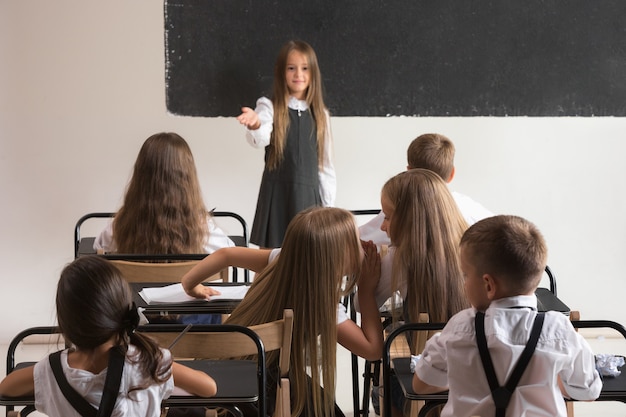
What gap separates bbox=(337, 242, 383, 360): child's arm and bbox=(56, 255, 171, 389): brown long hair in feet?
2.60

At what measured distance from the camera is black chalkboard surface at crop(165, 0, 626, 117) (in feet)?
15.5

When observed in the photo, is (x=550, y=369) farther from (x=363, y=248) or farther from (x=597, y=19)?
(x=597, y=19)

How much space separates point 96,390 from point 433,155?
197cm

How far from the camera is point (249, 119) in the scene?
170 inches

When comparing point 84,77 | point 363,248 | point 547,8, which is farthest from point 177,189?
point 547,8

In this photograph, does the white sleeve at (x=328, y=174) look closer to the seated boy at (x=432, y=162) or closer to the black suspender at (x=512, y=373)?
the seated boy at (x=432, y=162)

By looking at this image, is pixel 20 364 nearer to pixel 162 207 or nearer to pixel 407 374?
pixel 407 374

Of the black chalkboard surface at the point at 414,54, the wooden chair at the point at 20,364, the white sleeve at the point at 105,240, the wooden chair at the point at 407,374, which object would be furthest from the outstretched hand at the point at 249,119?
the wooden chair at the point at 20,364

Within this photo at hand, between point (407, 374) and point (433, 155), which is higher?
point (433, 155)

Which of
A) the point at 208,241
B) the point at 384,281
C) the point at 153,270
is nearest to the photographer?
the point at 384,281

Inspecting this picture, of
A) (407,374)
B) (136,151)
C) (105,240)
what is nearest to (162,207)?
(105,240)

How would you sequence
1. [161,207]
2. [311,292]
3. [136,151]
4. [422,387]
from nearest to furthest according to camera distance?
[422,387] → [311,292] → [161,207] → [136,151]

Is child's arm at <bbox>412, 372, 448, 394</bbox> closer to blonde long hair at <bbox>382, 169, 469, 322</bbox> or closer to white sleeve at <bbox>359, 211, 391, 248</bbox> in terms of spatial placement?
blonde long hair at <bbox>382, 169, 469, 322</bbox>

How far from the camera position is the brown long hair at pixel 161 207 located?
11.7ft
